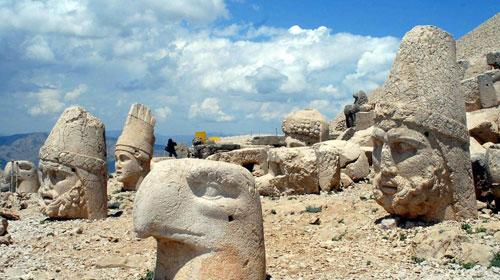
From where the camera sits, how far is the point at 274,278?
660 cm

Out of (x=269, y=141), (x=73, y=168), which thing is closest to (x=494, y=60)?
(x=269, y=141)

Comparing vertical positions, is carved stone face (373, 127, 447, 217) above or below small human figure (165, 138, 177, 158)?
below

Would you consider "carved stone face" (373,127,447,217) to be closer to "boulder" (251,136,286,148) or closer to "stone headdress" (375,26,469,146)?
"stone headdress" (375,26,469,146)

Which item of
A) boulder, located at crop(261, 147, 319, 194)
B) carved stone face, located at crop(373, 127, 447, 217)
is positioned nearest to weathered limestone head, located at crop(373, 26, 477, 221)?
carved stone face, located at crop(373, 127, 447, 217)

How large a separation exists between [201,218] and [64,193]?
6.20m

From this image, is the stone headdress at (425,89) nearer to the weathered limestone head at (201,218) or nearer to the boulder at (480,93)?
the weathered limestone head at (201,218)

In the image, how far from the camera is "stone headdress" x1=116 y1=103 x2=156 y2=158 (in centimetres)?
1530

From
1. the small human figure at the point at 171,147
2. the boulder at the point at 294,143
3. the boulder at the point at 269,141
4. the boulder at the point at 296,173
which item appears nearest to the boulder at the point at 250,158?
the boulder at the point at 294,143

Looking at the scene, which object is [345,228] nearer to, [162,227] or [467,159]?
[467,159]

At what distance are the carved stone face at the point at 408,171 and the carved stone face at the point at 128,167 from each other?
334 inches

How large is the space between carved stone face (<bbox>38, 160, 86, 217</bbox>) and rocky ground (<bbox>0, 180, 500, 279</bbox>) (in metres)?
0.24

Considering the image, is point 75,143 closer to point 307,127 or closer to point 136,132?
point 136,132

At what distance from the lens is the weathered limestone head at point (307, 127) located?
1727 centimetres

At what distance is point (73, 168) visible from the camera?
11.0 meters
